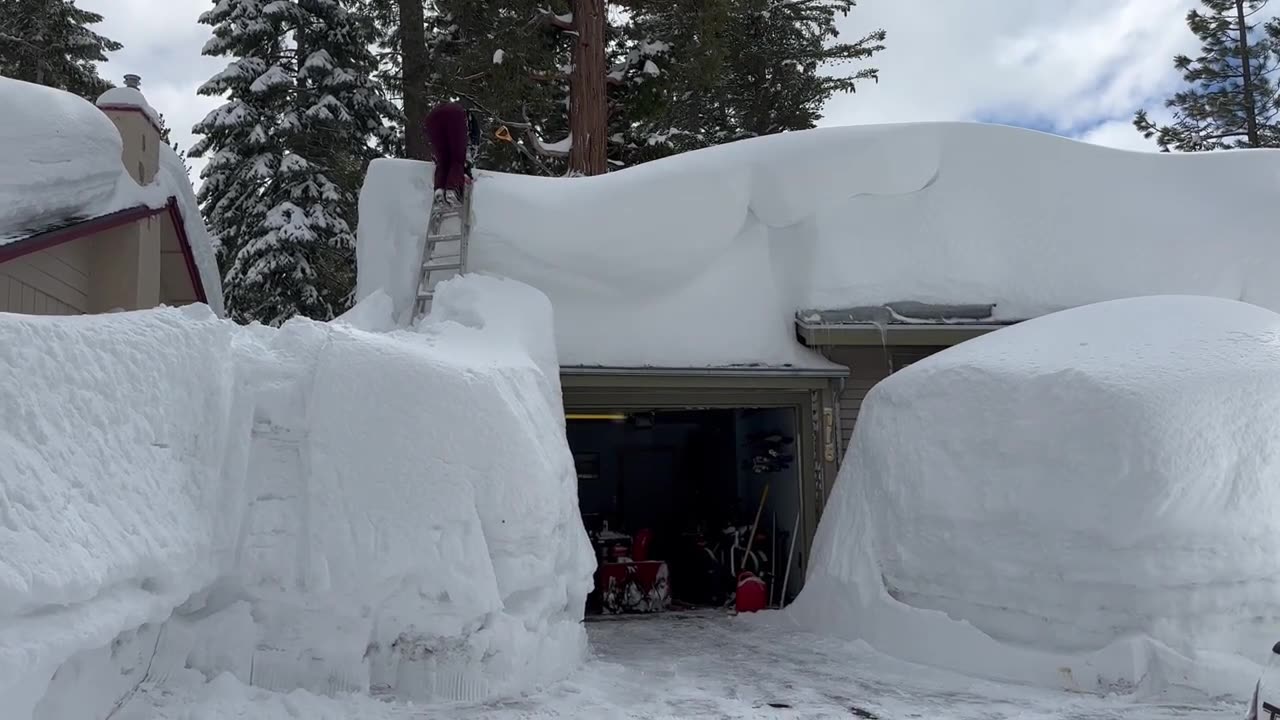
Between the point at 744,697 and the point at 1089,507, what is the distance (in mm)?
2550

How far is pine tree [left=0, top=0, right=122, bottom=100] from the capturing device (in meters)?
18.0

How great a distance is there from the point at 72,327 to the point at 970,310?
767cm

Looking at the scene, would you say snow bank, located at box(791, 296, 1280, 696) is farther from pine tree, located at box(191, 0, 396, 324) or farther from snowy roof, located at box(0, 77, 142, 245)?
pine tree, located at box(191, 0, 396, 324)

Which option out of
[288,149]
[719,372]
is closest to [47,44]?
[288,149]

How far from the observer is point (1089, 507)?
6.38 metres

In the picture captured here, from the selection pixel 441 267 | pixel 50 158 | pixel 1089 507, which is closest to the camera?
pixel 1089 507

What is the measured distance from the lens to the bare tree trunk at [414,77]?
1550 centimetres

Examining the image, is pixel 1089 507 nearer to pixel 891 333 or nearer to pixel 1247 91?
pixel 891 333

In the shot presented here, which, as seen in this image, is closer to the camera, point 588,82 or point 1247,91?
point 588,82

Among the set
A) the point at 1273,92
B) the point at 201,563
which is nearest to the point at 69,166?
the point at 201,563

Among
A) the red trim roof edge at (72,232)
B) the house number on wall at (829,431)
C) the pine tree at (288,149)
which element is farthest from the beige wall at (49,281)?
the pine tree at (288,149)

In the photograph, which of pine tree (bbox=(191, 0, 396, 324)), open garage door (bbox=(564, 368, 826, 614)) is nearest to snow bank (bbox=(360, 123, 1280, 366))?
open garage door (bbox=(564, 368, 826, 614))

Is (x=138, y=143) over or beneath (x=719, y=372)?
over

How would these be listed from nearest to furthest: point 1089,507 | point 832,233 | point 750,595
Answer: point 1089,507 < point 832,233 < point 750,595
